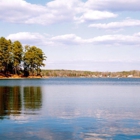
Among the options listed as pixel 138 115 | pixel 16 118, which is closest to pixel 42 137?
pixel 16 118

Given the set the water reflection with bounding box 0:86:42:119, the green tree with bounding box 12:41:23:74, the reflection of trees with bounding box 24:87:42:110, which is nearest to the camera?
the water reflection with bounding box 0:86:42:119

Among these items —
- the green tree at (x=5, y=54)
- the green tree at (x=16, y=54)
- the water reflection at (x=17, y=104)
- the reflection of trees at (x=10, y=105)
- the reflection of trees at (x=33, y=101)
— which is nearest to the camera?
the reflection of trees at (x=10, y=105)

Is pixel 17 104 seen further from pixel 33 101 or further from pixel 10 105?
pixel 33 101

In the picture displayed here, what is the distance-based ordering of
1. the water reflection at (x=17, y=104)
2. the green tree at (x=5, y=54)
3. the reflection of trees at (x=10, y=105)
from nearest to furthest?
the reflection of trees at (x=10, y=105)
the water reflection at (x=17, y=104)
the green tree at (x=5, y=54)

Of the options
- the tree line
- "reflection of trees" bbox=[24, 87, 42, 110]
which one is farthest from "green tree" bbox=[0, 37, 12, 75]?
"reflection of trees" bbox=[24, 87, 42, 110]

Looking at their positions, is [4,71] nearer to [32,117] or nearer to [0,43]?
[0,43]

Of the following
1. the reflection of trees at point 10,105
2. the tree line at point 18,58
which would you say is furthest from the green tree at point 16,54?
the reflection of trees at point 10,105

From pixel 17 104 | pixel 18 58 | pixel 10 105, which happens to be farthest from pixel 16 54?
pixel 10 105

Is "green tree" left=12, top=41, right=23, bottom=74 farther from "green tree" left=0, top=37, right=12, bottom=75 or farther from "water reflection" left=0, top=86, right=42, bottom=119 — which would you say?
"water reflection" left=0, top=86, right=42, bottom=119

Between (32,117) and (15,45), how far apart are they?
14488 centimetres

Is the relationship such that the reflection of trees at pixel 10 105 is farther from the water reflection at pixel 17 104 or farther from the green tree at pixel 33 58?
the green tree at pixel 33 58

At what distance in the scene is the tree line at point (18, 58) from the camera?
162 meters

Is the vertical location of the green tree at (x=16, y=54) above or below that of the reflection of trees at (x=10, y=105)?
above

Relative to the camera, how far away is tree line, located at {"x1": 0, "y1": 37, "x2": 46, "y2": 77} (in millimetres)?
162375
